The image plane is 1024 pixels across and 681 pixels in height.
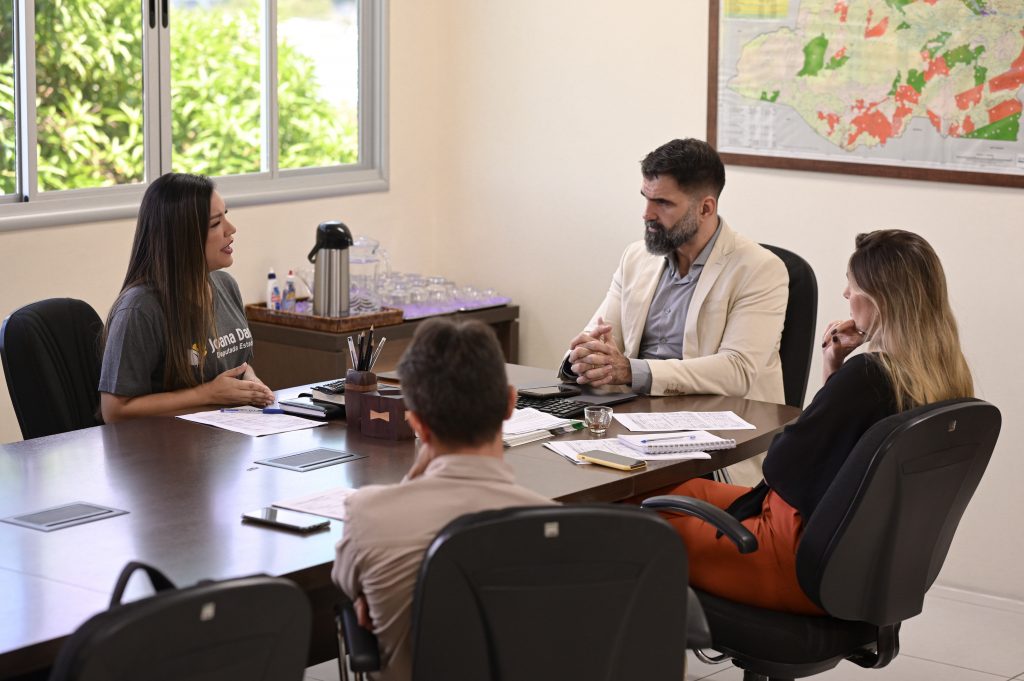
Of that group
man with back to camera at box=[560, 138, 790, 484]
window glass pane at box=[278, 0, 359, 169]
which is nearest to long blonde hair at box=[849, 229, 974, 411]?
man with back to camera at box=[560, 138, 790, 484]

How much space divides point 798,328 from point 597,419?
3.03 ft

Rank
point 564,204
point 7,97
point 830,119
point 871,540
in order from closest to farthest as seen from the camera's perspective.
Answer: point 871,540
point 7,97
point 830,119
point 564,204

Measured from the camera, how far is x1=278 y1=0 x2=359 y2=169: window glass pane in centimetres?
534

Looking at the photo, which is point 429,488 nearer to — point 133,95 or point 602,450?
point 602,450

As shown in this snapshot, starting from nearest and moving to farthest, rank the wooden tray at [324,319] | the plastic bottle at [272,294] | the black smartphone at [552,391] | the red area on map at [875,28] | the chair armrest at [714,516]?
the chair armrest at [714,516]
the black smartphone at [552,391]
the red area on map at [875,28]
the wooden tray at [324,319]
the plastic bottle at [272,294]

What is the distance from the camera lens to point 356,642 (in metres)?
2.16

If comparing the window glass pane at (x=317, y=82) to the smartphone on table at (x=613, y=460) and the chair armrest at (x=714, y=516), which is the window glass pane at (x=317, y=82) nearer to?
the smartphone on table at (x=613, y=460)

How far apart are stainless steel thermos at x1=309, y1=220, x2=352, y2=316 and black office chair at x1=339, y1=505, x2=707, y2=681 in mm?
2879

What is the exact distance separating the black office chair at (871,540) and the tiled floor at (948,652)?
3.07 ft

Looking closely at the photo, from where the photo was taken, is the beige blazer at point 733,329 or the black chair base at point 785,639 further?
the beige blazer at point 733,329

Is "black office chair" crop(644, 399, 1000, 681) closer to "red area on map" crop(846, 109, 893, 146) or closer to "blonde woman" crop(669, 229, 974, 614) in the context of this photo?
"blonde woman" crop(669, 229, 974, 614)

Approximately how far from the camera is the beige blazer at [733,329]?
371cm

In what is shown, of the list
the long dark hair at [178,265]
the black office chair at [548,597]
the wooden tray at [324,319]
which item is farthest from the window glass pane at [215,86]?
the black office chair at [548,597]

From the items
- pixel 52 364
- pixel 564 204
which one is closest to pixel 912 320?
pixel 52 364
